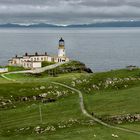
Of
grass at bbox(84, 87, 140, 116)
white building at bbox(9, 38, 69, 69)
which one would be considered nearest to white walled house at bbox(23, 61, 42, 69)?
white building at bbox(9, 38, 69, 69)

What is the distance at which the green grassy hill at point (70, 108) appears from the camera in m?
63.6

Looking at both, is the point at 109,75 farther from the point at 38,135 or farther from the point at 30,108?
the point at 38,135

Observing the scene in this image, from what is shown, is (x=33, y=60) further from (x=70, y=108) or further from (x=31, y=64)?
(x=70, y=108)

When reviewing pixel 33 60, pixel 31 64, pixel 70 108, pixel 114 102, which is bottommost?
pixel 70 108

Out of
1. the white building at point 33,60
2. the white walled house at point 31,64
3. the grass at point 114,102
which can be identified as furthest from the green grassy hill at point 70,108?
the white building at point 33,60

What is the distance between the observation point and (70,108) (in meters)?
82.5

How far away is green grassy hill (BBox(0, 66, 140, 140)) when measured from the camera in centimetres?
6361

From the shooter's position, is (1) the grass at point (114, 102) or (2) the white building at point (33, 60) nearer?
(1) the grass at point (114, 102)

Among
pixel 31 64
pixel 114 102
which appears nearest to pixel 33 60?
pixel 31 64

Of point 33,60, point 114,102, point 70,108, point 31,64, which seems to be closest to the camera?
point 70,108

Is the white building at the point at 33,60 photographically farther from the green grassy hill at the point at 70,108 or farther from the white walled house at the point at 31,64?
the green grassy hill at the point at 70,108

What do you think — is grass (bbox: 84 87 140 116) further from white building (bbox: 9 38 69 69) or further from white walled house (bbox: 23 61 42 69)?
white building (bbox: 9 38 69 69)

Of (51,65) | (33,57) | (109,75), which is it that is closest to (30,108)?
(109,75)

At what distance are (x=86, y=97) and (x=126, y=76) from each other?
20753 mm
